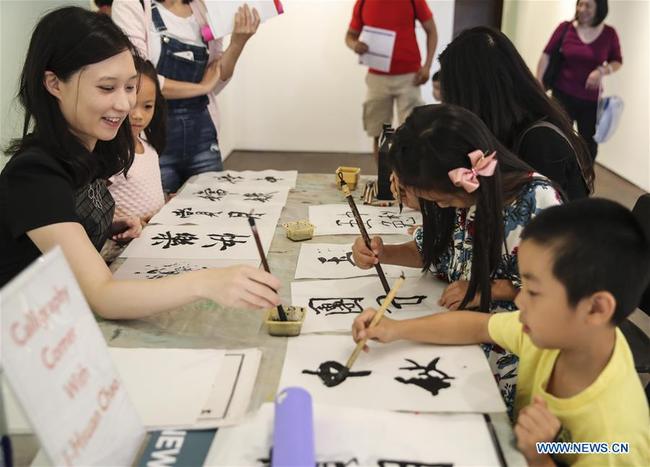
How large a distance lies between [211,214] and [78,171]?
0.60 m

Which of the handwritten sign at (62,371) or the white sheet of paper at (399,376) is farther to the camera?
the white sheet of paper at (399,376)

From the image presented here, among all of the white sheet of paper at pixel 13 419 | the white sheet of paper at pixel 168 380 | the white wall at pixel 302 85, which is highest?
the white sheet of paper at pixel 168 380

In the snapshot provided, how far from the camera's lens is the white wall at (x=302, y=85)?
5.27m

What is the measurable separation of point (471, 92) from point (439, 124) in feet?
1.42

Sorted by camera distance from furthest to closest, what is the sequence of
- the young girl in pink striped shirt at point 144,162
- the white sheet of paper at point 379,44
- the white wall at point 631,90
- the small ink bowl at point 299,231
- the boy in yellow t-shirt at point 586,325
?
the white wall at point 631,90, the white sheet of paper at point 379,44, the young girl in pink striped shirt at point 144,162, the small ink bowl at point 299,231, the boy in yellow t-shirt at point 586,325

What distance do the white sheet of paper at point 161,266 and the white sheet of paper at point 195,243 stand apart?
0.08 ft

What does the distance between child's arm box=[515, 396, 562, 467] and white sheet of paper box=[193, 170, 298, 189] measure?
1441 mm

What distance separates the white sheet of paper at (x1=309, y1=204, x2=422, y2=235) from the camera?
1.72m

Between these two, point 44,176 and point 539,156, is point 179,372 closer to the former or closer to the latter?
point 44,176

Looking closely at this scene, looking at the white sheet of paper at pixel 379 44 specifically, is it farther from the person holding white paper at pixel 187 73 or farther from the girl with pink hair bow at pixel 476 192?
the girl with pink hair bow at pixel 476 192

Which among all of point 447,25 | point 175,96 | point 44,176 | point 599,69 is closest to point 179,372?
point 44,176

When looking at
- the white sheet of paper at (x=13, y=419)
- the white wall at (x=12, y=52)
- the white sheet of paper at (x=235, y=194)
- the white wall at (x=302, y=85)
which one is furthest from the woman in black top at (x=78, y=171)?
the white wall at (x=302, y=85)

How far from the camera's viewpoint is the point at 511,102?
153cm

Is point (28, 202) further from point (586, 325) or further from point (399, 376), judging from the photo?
point (586, 325)
